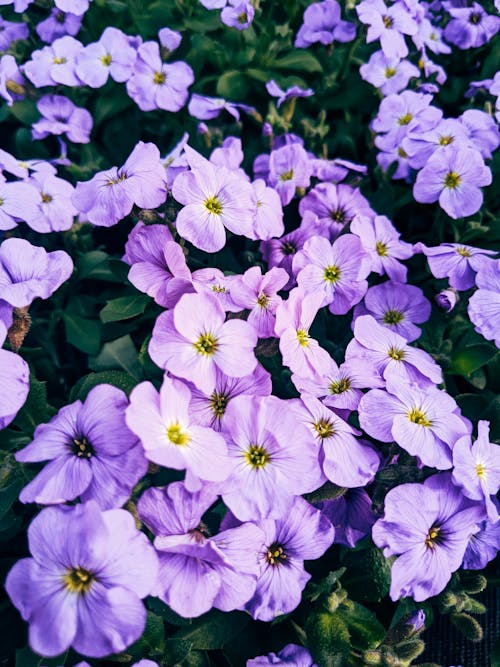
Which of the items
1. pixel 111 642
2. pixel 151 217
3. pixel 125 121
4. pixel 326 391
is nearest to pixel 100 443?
pixel 111 642

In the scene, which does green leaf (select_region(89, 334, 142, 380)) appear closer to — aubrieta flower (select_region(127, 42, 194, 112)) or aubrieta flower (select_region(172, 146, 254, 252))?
aubrieta flower (select_region(172, 146, 254, 252))

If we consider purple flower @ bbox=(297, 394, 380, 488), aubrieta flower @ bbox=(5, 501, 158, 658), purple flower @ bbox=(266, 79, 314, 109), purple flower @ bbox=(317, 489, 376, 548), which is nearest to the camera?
aubrieta flower @ bbox=(5, 501, 158, 658)

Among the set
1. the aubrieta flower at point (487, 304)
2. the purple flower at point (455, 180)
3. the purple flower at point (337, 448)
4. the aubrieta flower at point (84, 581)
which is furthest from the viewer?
the purple flower at point (455, 180)

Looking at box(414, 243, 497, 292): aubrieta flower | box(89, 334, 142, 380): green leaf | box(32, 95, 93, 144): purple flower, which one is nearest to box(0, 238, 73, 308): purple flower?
box(89, 334, 142, 380): green leaf

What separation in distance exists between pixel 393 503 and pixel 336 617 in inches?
11.1

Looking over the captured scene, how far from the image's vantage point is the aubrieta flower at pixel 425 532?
111cm

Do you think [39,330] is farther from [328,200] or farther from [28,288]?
[328,200]

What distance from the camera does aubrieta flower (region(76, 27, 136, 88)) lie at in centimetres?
190

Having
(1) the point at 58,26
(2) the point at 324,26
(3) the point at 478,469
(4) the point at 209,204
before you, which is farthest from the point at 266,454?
(1) the point at 58,26

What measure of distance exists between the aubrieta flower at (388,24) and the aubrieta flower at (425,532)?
1.34m

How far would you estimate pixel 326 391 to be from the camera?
3.94ft

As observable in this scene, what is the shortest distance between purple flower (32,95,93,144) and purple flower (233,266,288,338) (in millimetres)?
972

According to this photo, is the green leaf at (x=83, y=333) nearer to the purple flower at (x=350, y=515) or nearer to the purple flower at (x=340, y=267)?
the purple flower at (x=340, y=267)

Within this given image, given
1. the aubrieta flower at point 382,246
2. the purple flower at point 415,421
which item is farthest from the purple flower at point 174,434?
the aubrieta flower at point 382,246
